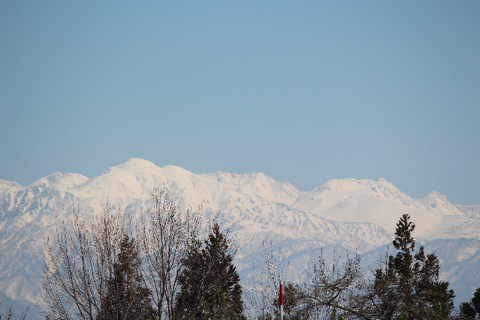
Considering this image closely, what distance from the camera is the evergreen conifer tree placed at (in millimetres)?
20062

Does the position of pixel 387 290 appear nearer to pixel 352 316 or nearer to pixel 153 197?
pixel 352 316

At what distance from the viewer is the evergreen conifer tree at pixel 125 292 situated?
20062 millimetres

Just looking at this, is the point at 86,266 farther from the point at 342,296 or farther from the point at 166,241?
the point at 342,296

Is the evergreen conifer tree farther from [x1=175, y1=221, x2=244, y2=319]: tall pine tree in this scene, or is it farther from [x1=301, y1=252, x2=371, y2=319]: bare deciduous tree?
[x1=301, y1=252, x2=371, y2=319]: bare deciduous tree

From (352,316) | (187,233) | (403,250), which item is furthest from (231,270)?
(352,316)

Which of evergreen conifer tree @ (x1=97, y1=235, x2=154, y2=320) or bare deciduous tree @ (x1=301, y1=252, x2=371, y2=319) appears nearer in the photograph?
bare deciduous tree @ (x1=301, y1=252, x2=371, y2=319)

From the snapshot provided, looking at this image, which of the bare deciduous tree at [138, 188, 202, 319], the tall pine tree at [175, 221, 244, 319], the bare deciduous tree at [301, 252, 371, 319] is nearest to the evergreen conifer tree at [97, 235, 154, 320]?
the bare deciduous tree at [138, 188, 202, 319]

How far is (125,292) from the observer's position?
20.3 m

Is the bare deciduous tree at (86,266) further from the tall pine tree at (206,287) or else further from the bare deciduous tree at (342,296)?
the bare deciduous tree at (342,296)

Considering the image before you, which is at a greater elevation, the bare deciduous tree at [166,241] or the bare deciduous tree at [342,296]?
the bare deciduous tree at [166,241]

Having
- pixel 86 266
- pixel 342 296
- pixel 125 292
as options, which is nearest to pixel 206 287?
pixel 125 292

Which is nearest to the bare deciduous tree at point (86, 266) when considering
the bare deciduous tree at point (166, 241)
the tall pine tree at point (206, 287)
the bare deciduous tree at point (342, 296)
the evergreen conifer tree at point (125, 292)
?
the evergreen conifer tree at point (125, 292)

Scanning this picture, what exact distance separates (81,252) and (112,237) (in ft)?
5.09

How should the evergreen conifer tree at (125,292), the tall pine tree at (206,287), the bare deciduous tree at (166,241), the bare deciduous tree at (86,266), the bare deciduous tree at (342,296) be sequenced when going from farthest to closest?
the bare deciduous tree at (166,241) → the bare deciduous tree at (86,266) → the evergreen conifer tree at (125,292) → the bare deciduous tree at (342,296) → the tall pine tree at (206,287)
